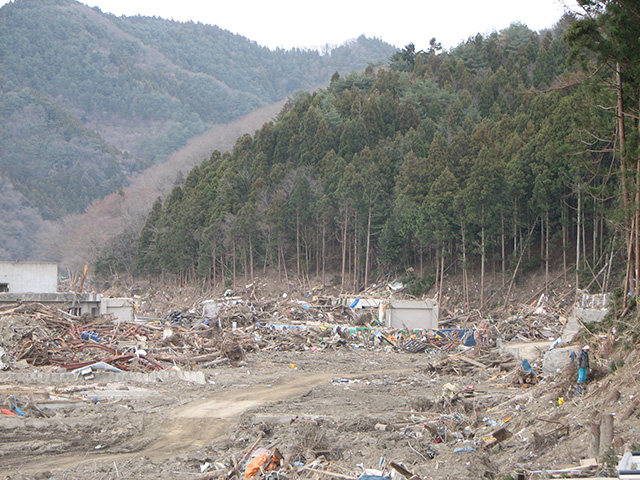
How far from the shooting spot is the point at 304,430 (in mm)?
11664

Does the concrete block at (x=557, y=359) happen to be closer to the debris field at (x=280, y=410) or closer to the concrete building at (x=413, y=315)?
the debris field at (x=280, y=410)

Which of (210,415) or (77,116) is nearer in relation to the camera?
(210,415)

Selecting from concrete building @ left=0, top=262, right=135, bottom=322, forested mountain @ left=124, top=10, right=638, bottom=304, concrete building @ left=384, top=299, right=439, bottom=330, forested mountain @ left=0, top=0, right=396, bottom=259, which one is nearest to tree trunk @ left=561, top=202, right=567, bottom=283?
forested mountain @ left=124, top=10, right=638, bottom=304

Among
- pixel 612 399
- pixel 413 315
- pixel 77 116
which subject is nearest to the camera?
pixel 612 399

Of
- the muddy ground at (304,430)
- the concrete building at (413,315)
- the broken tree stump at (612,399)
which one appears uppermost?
the broken tree stump at (612,399)

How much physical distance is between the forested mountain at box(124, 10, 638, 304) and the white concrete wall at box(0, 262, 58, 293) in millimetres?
19245

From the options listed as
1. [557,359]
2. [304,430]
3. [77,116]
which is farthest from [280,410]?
[77,116]

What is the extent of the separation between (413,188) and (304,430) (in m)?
35.9

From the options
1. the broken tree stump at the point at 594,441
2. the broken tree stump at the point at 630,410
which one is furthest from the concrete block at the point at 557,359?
the broken tree stump at the point at 594,441

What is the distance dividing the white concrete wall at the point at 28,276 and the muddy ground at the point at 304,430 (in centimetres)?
1849

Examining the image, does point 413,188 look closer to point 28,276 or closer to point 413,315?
point 413,315

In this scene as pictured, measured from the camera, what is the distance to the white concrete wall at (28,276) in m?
34.1

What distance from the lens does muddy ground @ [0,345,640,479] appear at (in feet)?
31.9

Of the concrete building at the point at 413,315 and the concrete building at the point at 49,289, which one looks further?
the concrete building at the point at 413,315
